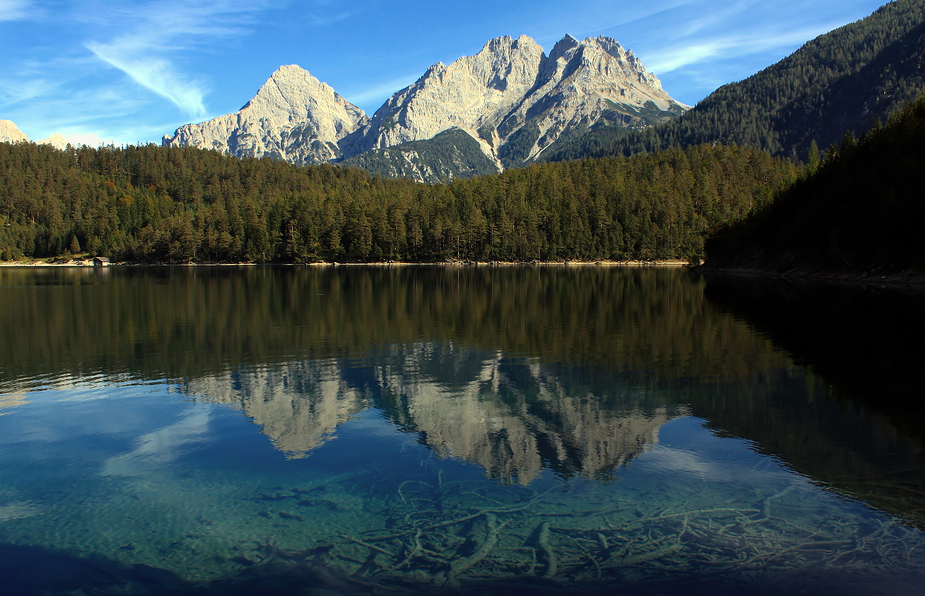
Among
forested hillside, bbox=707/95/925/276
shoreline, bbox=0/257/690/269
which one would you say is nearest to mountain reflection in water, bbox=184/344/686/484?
forested hillside, bbox=707/95/925/276

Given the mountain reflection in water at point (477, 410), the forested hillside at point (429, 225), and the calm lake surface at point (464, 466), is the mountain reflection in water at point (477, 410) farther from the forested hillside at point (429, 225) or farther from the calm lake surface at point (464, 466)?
the forested hillside at point (429, 225)

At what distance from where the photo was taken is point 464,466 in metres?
13.6

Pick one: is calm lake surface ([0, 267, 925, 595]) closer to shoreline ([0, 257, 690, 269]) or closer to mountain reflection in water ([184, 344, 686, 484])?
mountain reflection in water ([184, 344, 686, 484])

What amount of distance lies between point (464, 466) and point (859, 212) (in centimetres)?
7794

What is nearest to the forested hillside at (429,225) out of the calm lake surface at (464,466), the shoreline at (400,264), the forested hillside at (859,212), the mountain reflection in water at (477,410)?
the shoreline at (400,264)

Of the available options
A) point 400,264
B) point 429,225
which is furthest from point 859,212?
point 400,264

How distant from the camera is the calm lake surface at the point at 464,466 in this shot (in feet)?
30.7

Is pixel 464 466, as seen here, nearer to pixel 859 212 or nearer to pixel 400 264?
pixel 859 212

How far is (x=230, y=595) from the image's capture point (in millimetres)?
8672

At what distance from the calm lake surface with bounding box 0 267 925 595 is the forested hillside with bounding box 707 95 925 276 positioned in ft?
152

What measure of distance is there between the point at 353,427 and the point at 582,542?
851 cm

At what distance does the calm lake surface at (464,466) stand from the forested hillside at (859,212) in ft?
152

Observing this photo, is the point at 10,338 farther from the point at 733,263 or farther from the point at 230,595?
the point at 733,263

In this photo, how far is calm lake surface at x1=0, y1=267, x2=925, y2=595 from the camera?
9.37m
